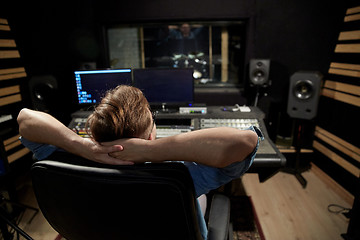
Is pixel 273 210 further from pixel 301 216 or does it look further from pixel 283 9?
pixel 283 9

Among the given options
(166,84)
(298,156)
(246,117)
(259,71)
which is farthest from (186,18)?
(298,156)

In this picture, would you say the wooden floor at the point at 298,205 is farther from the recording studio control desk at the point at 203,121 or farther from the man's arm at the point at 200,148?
the man's arm at the point at 200,148

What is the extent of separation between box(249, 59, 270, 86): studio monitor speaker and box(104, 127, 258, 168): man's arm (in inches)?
85.7

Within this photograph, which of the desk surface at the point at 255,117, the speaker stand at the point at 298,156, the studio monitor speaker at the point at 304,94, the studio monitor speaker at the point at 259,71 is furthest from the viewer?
the speaker stand at the point at 298,156

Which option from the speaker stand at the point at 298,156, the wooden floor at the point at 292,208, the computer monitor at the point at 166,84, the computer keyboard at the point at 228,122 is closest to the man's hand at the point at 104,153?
the computer keyboard at the point at 228,122

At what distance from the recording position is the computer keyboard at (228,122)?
1979 millimetres

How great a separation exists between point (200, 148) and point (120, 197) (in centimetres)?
26

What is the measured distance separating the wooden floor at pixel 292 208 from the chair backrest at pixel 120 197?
1568 mm

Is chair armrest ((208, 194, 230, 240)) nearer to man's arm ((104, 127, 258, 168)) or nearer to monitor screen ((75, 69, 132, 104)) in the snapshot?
man's arm ((104, 127, 258, 168))

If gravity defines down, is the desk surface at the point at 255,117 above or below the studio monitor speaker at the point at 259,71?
below

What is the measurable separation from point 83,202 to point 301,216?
214 cm

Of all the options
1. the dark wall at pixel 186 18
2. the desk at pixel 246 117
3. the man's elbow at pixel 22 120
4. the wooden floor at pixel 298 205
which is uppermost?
the dark wall at pixel 186 18

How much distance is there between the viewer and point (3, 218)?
165 centimetres

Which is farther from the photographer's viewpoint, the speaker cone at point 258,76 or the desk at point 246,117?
the speaker cone at point 258,76
